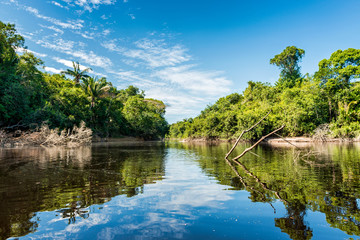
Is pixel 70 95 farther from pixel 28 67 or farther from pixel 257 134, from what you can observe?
pixel 257 134

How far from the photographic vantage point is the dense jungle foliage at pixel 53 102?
85.5ft

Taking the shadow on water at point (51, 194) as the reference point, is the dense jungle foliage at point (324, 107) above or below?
above

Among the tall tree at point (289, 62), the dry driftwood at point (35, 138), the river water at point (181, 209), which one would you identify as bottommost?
the river water at point (181, 209)

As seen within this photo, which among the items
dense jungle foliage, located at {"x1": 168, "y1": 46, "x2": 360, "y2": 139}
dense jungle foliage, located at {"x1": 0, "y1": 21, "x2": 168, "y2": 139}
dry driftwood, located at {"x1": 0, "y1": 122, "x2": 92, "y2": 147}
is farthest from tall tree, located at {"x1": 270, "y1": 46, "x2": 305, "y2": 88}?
dry driftwood, located at {"x1": 0, "y1": 122, "x2": 92, "y2": 147}

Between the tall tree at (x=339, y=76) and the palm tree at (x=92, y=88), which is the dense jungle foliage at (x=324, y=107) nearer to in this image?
the tall tree at (x=339, y=76)

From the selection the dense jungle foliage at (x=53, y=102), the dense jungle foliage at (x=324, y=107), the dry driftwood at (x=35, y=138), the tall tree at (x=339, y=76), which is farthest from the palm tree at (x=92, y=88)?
the tall tree at (x=339, y=76)

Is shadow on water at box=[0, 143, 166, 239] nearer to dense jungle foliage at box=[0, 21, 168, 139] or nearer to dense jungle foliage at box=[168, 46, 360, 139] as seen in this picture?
dense jungle foliage at box=[0, 21, 168, 139]

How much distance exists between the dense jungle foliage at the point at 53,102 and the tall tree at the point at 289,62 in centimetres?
4605

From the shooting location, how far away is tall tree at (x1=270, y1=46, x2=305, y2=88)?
70775 millimetres

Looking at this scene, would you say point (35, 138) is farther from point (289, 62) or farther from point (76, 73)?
point (289, 62)

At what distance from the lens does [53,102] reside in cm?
3731

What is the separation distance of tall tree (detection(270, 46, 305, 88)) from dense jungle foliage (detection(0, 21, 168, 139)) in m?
46.1

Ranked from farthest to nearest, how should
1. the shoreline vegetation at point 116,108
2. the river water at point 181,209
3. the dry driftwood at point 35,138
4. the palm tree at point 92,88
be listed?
A: 1. the palm tree at point 92,88
2. the shoreline vegetation at point 116,108
3. the dry driftwood at point 35,138
4. the river water at point 181,209

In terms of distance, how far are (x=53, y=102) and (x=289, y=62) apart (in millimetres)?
72105
